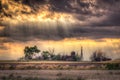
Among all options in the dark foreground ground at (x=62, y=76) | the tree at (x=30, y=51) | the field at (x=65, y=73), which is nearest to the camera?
the dark foreground ground at (x=62, y=76)

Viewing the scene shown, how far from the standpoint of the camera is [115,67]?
79.8 metres

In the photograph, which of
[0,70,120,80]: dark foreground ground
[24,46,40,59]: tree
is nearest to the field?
[0,70,120,80]: dark foreground ground

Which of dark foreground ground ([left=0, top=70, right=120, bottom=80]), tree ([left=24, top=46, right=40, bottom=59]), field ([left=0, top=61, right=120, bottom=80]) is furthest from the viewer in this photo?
tree ([left=24, top=46, right=40, bottom=59])

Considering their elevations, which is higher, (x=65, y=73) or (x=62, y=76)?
(x=65, y=73)

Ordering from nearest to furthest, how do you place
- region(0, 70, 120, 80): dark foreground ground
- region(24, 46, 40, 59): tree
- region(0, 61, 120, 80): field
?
region(0, 70, 120, 80): dark foreground ground, region(0, 61, 120, 80): field, region(24, 46, 40, 59): tree

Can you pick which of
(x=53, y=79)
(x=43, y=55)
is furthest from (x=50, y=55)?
(x=53, y=79)

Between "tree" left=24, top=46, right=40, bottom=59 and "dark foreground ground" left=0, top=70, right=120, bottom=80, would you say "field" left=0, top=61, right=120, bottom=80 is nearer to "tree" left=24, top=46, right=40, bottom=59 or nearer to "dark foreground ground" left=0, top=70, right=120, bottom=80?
"dark foreground ground" left=0, top=70, right=120, bottom=80

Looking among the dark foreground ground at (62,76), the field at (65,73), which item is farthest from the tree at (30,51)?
the dark foreground ground at (62,76)

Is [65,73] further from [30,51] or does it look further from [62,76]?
[30,51]

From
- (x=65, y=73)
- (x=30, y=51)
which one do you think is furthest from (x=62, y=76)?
(x=30, y=51)

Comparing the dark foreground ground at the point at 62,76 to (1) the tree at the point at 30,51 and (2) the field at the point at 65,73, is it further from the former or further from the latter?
(1) the tree at the point at 30,51

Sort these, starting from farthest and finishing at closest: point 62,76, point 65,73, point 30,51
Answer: point 30,51 < point 65,73 < point 62,76

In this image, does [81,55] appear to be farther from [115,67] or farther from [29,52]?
[115,67]

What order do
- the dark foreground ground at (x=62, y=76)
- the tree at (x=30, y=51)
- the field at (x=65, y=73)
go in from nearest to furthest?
the dark foreground ground at (x=62, y=76) < the field at (x=65, y=73) < the tree at (x=30, y=51)
